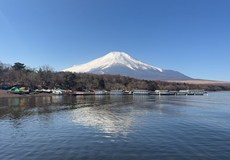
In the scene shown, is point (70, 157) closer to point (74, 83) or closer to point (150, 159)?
point (150, 159)

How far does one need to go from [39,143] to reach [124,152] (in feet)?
30.7

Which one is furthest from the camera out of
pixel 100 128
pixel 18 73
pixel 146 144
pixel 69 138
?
pixel 18 73

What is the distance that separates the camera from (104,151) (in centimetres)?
2212

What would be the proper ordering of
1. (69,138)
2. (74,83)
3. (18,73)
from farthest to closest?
(74,83), (18,73), (69,138)

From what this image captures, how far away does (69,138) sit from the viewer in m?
27.7

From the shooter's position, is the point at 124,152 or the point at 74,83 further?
the point at 74,83

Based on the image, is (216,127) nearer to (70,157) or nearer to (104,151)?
(104,151)

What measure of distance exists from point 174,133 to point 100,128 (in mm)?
10196

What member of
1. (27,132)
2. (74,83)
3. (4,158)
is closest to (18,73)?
(74,83)

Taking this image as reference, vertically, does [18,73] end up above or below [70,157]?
above

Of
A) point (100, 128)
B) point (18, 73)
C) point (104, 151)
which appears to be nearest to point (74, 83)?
point (18, 73)

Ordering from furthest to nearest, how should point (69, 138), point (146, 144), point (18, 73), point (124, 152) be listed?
point (18, 73), point (69, 138), point (146, 144), point (124, 152)

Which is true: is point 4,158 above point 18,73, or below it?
below

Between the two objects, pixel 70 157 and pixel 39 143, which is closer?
pixel 70 157
